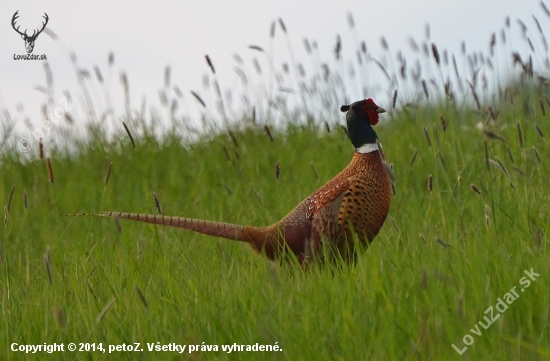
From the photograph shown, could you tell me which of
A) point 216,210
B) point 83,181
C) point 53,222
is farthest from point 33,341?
point 83,181

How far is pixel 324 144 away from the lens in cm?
620

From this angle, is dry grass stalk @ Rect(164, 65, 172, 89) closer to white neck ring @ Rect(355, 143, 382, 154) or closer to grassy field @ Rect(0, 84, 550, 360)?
grassy field @ Rect(0, 84, 550, 360)

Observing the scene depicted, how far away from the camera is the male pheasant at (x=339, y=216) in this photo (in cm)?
379

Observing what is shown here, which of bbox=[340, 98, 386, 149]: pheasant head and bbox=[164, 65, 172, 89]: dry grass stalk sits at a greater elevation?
bbox=[164, 65, 172, 89]: dry grass stalk

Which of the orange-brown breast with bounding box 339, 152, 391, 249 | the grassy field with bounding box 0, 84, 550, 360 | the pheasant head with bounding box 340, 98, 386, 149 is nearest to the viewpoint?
the grassy field with bounding box 0, 84, 550, 360

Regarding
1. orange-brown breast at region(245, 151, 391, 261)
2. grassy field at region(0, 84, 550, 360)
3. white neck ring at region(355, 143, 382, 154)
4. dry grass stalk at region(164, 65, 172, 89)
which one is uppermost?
dry grass stalk at region(164, 65, 172, 89)

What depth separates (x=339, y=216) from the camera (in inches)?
149

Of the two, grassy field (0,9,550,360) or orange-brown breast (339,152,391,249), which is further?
orange-brown breast (339,152,391,249)

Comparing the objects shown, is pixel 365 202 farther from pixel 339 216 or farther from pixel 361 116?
pixel 361 116

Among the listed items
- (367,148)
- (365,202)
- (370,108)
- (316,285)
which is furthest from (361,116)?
(316,285)

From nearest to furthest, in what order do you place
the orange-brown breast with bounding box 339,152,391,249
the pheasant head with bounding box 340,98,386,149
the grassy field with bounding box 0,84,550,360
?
the grassy field with bounding box 0,84,550,360 → the orange-brown breast with bounding box 339,152,391,249 → the pheasant head with bounding box 340,98,386,149

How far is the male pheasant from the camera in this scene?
12.4ft

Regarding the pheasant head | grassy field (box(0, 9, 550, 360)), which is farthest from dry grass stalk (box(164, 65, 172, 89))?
the pheasant head

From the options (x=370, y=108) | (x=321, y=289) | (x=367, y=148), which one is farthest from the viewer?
(x=370, y=108)
